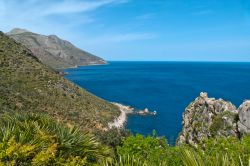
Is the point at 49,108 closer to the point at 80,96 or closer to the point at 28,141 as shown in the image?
the point at 80,96

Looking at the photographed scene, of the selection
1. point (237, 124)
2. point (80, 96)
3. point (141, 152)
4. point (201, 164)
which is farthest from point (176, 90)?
point (201, 164)

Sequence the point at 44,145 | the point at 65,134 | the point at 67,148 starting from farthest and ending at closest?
the point at 65,134
the point at 67,148
the point at 44,145

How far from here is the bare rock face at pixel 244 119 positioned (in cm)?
3309

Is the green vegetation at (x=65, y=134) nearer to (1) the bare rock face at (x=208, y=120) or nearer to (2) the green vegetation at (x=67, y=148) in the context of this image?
(2) the green vegetation at (x=67, y=148)

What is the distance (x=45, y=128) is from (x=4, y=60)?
65.3 m

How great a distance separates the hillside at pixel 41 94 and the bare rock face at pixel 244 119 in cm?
3690

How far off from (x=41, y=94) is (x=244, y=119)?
48561mm

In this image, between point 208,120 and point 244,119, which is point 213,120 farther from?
point 244,119

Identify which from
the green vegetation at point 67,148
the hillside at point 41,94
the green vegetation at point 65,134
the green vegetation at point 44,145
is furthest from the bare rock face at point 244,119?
the hillside at point 41,94

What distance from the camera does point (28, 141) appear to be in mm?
13883

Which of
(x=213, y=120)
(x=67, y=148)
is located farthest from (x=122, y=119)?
(x=67, y=148)

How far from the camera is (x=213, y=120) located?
3750 centimetres

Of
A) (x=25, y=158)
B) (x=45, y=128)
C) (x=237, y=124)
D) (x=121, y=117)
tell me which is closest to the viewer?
(x=25, y=158)

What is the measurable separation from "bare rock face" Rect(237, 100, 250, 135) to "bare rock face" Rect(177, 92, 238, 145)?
702 millimetres
